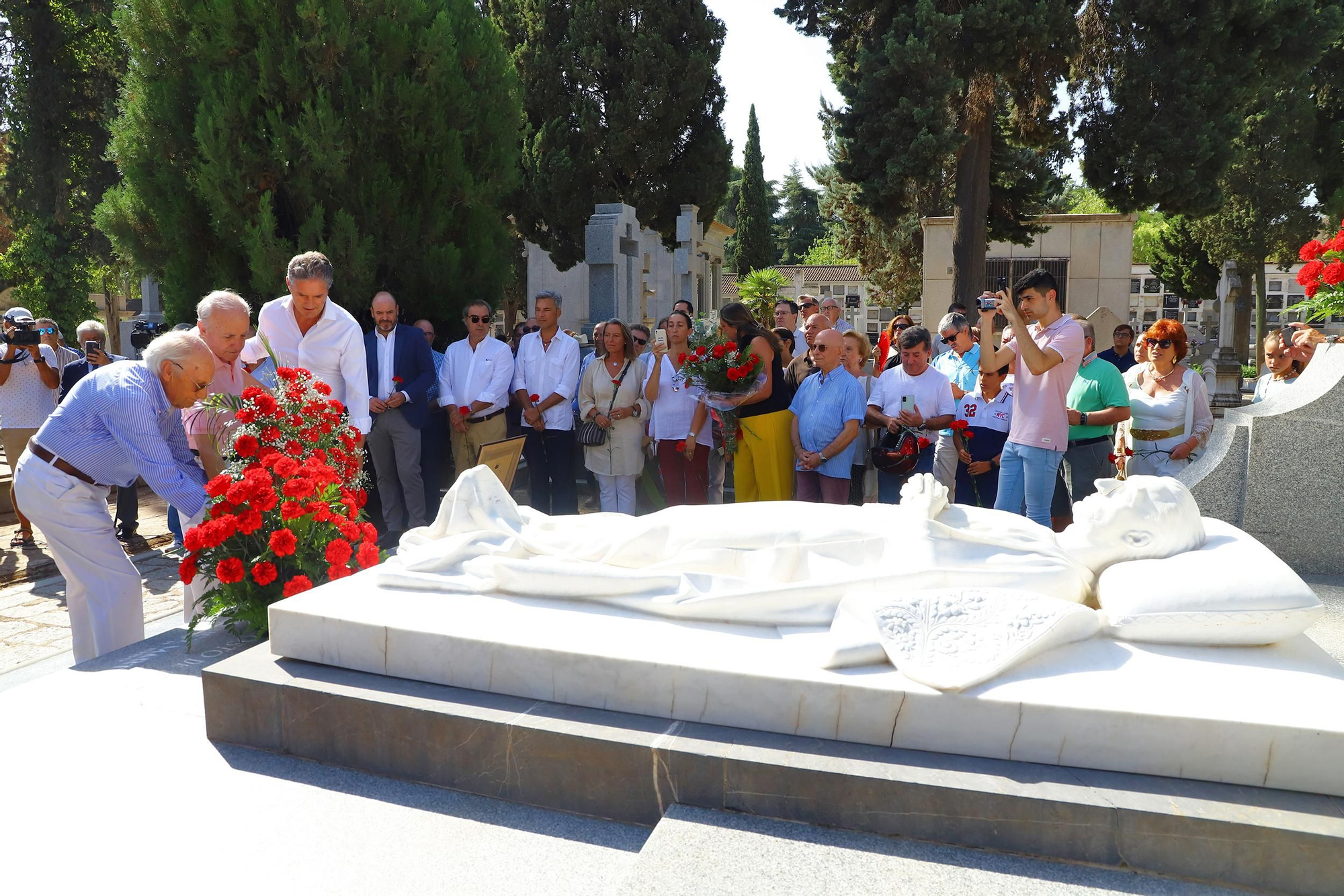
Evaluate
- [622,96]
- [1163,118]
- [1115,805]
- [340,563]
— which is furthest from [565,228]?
[1115,805]

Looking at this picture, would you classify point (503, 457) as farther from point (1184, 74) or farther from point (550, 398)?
point (1184, 74)

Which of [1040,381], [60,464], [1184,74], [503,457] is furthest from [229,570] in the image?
[1184,74]

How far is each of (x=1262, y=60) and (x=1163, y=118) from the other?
1.73 meters

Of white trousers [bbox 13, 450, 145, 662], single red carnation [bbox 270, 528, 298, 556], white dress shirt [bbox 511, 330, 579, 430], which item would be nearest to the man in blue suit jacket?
white dress shirt [bbox 511, 330, 579, 430]

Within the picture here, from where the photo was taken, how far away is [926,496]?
3072 mm

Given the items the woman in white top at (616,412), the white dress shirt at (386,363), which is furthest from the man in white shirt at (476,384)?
the woman in white top at (616,412)

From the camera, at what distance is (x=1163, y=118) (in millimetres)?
12594

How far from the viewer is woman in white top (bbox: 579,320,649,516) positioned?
21.8 feet

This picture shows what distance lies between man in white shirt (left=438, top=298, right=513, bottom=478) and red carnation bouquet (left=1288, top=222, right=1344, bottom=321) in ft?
16.4

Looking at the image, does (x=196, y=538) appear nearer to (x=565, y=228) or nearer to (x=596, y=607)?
(x=596, y=607)

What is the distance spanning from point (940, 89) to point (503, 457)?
9.91 meters

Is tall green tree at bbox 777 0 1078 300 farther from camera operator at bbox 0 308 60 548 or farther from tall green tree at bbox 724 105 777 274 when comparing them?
tall green tree at bbox 724 105 777 274

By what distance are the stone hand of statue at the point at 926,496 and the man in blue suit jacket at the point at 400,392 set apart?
429cm

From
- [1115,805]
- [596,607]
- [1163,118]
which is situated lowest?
[1115,805]
